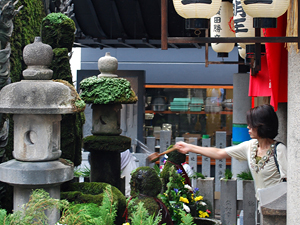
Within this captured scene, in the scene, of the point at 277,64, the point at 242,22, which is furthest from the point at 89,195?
the point at 242,22

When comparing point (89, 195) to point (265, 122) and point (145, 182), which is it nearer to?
point (145, 182)

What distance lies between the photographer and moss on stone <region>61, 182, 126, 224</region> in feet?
13.5

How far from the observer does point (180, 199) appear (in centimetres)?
421

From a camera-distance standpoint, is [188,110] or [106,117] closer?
[106,117]

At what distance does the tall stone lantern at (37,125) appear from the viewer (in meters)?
3.17

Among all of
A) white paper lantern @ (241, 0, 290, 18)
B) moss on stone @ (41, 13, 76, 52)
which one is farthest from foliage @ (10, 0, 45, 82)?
white paper lantern @ (241, 0, 290, 18)

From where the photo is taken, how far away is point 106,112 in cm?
543

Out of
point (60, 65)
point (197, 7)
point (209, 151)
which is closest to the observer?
point (197, 7)

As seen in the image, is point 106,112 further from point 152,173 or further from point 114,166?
point 152,173

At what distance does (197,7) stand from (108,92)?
262 cm

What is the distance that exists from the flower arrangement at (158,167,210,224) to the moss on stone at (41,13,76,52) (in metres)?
1.96

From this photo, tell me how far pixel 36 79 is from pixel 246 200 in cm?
313

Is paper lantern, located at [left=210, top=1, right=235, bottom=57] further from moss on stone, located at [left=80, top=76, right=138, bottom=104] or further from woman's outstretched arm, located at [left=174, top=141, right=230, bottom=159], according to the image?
woman's outstretched arm, located at [left=174, top=141, right=230, bottom=159]

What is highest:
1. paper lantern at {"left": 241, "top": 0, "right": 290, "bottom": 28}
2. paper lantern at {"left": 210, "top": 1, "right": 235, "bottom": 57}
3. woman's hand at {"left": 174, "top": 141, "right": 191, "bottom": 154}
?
paper lantern at {"left": 210, "top": 1, "right": 235, "bottom": 57}
